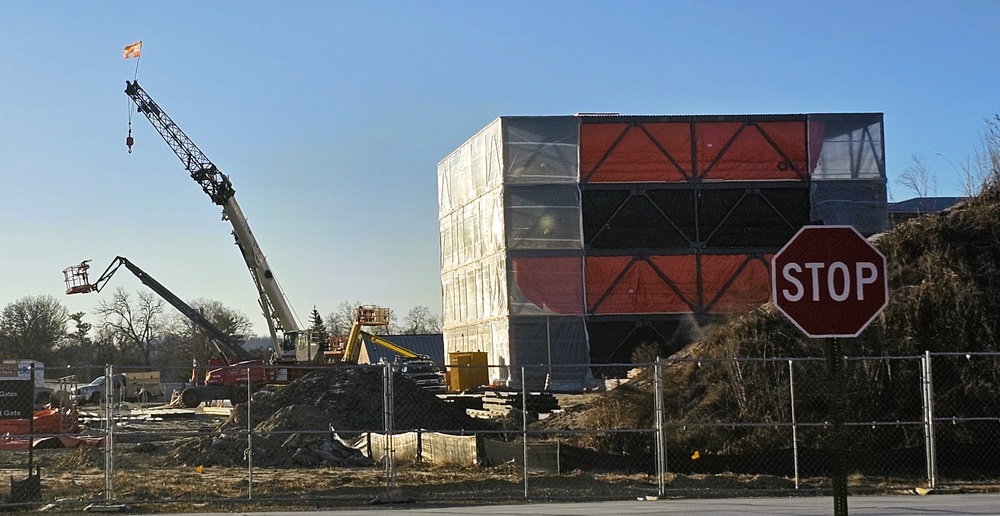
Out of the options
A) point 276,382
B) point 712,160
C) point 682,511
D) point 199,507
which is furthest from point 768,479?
point 276,382

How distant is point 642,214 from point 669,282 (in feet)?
9.88

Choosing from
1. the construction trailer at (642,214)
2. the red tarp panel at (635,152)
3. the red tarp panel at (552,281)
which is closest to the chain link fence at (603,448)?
the red tarp panel at (552,281)

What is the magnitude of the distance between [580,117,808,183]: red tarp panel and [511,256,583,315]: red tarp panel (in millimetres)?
3595

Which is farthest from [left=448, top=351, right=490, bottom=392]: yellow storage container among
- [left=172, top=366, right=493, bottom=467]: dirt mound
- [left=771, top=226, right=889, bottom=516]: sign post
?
[left=771, top=226, right=889, bottom=516]: sign post

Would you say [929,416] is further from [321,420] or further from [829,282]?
[321,420]

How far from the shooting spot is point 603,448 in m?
20.5

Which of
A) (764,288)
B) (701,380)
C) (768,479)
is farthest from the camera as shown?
(764,288)

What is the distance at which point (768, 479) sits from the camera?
16.7 meters

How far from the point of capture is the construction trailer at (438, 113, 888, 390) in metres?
42.6

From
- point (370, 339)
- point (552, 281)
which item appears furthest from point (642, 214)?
point (370, 339)

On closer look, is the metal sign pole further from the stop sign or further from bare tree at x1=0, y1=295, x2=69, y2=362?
bare tree at x1=0, y1=295, x2=69, y2=362

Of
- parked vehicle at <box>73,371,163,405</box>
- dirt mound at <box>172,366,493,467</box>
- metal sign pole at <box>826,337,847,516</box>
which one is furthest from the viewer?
parked vehicle at <box>73,371,163,405</box>

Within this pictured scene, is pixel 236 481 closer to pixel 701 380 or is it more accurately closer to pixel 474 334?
pixel 701 380

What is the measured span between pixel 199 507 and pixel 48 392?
87.8ft
